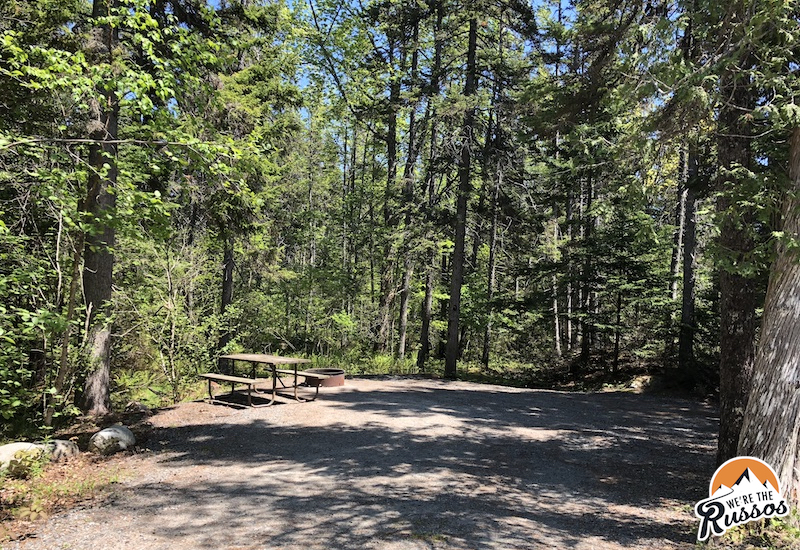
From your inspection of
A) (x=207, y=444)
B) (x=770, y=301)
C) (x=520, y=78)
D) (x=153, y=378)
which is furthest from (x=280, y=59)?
(x=770, y=301)

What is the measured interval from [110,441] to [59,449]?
1.81ft

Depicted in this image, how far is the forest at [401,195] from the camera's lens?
4.30 meters

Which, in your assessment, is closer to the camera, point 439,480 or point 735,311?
point 735,311

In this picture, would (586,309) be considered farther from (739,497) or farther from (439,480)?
(739,497)

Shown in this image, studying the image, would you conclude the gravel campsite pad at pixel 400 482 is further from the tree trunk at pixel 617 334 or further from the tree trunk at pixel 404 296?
the tree trunk at pixel 404 296

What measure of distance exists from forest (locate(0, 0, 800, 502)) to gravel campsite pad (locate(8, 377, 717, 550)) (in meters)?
1.32

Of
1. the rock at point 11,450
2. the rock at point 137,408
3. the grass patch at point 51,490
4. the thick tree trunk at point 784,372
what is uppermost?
the thick tree trunk at point 784,372

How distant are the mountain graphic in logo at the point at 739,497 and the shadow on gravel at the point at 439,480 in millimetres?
292

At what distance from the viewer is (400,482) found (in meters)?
5.22

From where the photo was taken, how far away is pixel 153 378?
942cm

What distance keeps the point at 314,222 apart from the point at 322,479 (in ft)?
91.6

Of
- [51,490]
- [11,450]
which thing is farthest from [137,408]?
[51,490]

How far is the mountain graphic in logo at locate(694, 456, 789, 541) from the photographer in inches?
152

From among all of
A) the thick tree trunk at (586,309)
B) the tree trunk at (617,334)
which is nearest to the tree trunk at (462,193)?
the thick tree trunk at (586,309)
